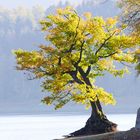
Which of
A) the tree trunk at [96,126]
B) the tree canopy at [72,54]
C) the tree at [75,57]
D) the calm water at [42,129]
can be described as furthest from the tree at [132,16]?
the calm water at [42,129]

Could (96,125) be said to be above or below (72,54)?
below

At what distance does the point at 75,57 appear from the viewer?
46.5 metres

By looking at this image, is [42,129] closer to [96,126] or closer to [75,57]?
[75,57]

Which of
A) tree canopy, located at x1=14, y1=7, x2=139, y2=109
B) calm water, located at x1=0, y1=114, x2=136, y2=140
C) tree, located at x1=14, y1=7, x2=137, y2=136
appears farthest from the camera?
calm water, located at x1=0, y1=114, x2=136, y2=140

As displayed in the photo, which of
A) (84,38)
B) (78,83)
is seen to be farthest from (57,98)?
(84,38)

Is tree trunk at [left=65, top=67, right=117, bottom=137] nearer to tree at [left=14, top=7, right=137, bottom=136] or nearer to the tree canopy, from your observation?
tree at [left=14, top=7, right=137, bottom=136]

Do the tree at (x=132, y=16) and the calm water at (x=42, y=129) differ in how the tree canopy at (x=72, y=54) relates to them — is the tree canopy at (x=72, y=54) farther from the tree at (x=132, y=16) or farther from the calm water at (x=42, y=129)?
the calm water at (x=42, y=129)

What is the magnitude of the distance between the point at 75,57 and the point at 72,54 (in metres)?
0.36

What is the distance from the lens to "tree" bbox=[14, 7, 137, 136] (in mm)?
45312

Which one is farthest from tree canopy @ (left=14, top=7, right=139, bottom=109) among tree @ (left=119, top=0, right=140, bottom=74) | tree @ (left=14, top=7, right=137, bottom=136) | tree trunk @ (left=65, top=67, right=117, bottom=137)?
tree @ (left=119, top=0, right=140, bottom=74)

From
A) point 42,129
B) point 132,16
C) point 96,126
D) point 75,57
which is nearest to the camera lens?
point 132,16

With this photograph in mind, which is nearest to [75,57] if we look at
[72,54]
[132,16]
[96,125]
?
[72,54]

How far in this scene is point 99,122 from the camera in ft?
148

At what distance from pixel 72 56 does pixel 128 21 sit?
10.1 metres
